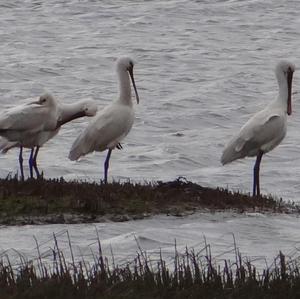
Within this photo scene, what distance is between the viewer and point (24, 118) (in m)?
17.6

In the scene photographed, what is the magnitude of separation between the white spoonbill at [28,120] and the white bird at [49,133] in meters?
0.10

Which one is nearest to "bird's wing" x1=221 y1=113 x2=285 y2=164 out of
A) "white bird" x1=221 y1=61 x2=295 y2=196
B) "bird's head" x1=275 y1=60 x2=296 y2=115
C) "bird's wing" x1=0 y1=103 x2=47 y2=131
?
"white bird" x1=221 y1=61 x2=295 y2=196

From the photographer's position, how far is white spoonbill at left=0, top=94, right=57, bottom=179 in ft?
57.6

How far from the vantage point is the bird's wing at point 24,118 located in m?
17.5

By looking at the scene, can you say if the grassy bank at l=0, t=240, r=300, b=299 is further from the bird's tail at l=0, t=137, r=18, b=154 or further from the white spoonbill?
the bird's tail at l=0, t=137, r=18, b=154

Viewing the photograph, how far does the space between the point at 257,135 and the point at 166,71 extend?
1924cm

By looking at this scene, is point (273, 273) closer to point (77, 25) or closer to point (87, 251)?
point (87, 251)

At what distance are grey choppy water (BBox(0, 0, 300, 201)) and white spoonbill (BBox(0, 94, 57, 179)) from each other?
4502 mm

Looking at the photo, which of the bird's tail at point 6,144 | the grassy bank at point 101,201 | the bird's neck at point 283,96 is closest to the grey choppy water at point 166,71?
the bird's neck at point 283,96

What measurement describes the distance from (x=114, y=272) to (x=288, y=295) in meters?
1.36

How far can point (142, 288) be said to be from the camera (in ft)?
33.3

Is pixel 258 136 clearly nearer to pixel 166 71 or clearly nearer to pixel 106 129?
pixel 106 129

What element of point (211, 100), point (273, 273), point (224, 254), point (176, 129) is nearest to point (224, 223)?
point (224, 254)

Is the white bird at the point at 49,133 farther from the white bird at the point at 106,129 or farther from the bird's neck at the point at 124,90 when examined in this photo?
the bird's neck at the point at 124,90
